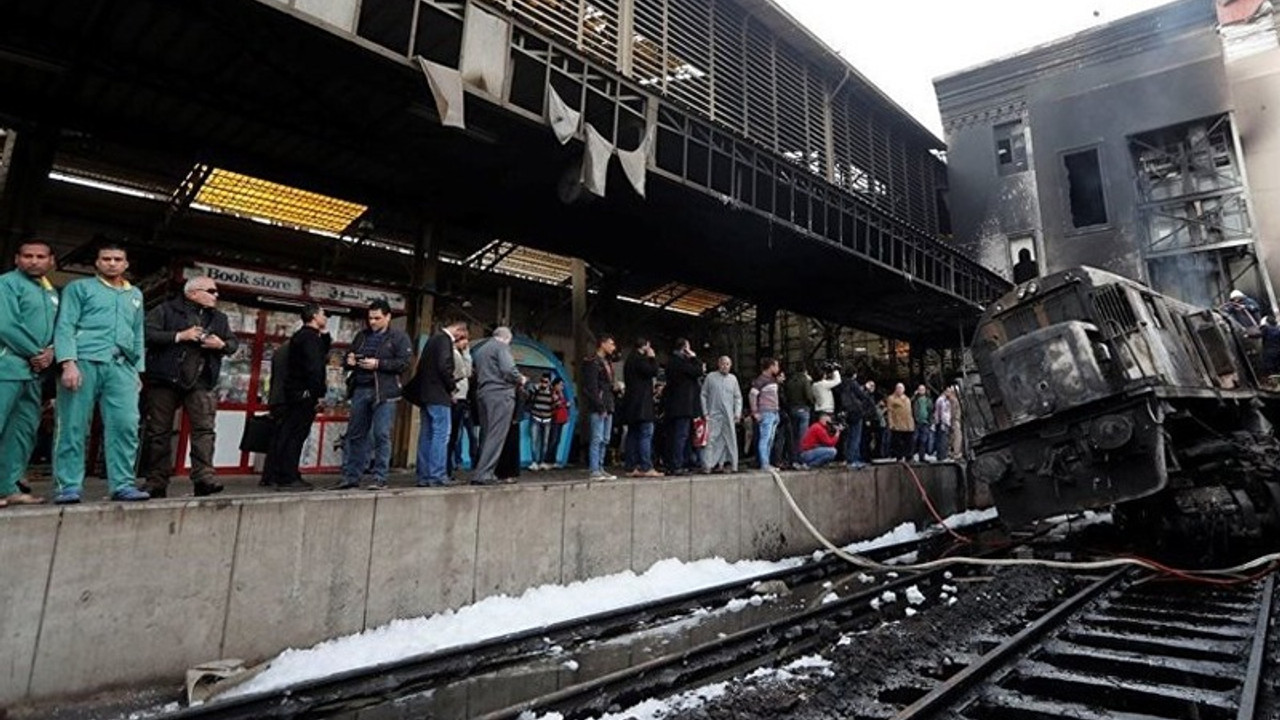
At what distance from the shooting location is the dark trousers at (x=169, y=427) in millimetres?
4922

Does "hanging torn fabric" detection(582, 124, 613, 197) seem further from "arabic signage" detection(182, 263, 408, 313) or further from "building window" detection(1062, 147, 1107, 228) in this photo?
"building window" detection(1062, 147, 1107, 228)

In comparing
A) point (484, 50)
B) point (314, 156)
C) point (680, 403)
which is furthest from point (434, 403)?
point (314, 156)

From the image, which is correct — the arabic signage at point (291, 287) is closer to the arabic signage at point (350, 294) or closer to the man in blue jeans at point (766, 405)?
the arabic signage at point (350, 294)

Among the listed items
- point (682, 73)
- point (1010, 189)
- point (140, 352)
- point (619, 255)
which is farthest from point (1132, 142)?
point (140, 352)

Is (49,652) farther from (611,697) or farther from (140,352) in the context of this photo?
(611,697)

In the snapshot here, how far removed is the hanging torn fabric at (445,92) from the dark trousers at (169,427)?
3.41 meters

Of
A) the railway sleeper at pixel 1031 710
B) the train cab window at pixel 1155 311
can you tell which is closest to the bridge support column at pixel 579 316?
the train cab window at pixel 1155 311

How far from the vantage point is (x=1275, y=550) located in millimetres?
7211

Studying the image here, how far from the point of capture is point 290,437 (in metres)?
6.54

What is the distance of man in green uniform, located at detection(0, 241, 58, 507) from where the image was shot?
4.02 m

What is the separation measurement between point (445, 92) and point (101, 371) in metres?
3.90

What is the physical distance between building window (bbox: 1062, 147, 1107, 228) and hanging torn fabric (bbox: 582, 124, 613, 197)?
812 inches

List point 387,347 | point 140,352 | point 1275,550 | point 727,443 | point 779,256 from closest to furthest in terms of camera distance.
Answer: point 140,352 < point 387,347 < point 1275,550 < point 727,443 < point 779,256

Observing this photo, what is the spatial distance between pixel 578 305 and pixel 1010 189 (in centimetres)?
1841
